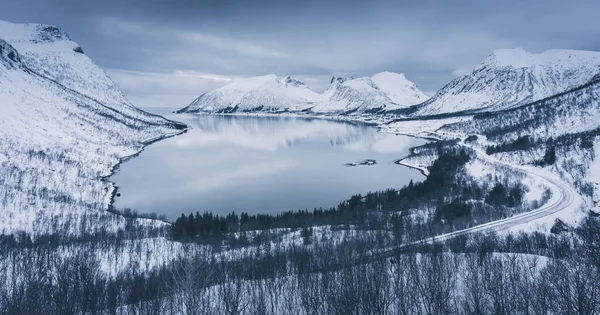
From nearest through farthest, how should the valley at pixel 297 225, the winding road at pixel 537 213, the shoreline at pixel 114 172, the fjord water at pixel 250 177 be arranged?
the valley at pixel 297 225, the winding road at pixel 537 213, the shoreline at pixel 114 172, the fjord water at pixel 250 177

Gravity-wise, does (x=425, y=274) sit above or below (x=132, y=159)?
below

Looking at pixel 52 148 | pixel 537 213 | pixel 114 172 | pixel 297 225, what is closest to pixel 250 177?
pixel 114 172

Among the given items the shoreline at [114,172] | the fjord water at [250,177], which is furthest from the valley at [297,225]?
the shoreline at [114,172]

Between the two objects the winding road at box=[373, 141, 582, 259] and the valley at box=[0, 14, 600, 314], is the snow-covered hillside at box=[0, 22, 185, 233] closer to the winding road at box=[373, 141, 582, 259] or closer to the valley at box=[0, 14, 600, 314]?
the valley at box=[0, 14, 600, 314]

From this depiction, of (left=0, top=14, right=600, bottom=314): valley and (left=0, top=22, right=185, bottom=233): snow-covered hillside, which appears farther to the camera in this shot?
(left=0, top=22, right=185, bottom=233): snow-covered hillside

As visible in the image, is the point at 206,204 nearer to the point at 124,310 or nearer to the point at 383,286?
the point at 124,310

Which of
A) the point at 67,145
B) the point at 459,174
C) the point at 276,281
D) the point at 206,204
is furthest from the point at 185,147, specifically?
the point at 276,281

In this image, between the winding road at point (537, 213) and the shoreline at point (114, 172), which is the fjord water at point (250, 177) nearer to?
the shoreline at point (114, 172)

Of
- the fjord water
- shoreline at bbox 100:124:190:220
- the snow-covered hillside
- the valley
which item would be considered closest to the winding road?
the valley
